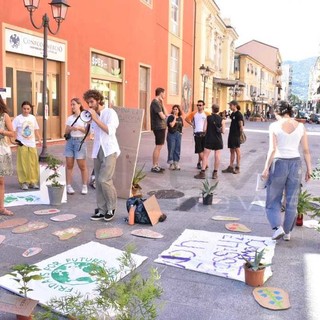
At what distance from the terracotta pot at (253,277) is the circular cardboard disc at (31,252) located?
2.21m

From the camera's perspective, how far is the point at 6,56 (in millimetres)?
11922

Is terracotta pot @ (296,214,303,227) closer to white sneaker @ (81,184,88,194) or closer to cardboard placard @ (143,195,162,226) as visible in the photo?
cardboard placard @ (143,195,162,226)

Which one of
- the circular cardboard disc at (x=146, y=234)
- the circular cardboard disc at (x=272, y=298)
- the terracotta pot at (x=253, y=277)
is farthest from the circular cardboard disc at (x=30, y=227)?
the circular cardboard disc at (x=272, y=298)

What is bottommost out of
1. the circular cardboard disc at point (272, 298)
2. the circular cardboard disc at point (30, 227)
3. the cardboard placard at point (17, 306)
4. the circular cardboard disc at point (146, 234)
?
the circular cardboard disc at point (272, 298)

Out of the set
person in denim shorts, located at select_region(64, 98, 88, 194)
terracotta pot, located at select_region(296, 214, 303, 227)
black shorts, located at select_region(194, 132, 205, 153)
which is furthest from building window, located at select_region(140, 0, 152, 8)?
terracotta pot, located at select_region(296, 214, 303, 227)

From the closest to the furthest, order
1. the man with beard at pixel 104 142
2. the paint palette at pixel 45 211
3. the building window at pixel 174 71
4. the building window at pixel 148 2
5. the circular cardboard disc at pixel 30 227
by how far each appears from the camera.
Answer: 1. the circular cardboard disc at pixel 30 227
2. the man with beard at pixel 104 142
3. the paint palette at pixel 45 211
4. the building window at pixel 148 2
5. the building window at pixel 174 71

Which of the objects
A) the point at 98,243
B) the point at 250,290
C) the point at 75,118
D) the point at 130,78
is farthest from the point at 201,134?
the point at 130,78

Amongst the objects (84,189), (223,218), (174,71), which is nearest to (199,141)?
(84,189)

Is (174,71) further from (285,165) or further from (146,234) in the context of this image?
(285,165)

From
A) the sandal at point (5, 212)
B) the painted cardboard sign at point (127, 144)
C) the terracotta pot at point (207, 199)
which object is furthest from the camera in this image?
the terracotta pot at point (207, 199)

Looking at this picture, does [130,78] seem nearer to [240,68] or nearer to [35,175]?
[35,175]

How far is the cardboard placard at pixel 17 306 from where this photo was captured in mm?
2730

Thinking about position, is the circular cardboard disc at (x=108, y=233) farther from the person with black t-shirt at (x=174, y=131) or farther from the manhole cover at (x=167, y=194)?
the person with black t-shirt at (x=174, y=131)

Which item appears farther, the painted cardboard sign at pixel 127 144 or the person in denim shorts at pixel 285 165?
the painted cardboard sign at pixel 127 144
